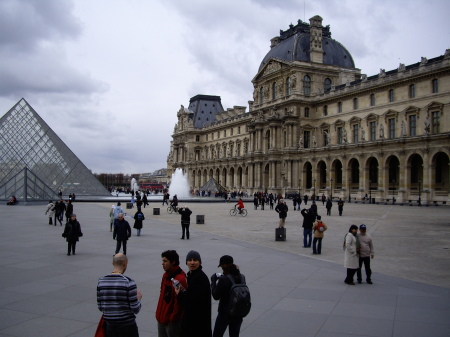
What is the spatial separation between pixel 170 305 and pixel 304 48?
68.0 m

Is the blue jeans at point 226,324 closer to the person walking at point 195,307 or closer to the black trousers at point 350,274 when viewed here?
the person walking at point 195,307

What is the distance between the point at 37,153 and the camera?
4816 cm

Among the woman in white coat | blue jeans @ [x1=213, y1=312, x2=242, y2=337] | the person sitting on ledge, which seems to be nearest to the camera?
blue jeans @ [x1=213, y1=312, x2=242, y2=337]

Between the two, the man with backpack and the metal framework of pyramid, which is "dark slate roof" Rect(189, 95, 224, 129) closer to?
the metal framework of pyramid

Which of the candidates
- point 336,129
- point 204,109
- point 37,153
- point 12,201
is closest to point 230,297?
point 12,201

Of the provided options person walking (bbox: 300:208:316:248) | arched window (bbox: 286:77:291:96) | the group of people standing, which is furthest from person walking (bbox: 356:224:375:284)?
arched window (bbox: 286:77:291:96)

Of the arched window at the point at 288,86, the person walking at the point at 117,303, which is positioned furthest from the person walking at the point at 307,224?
the arched window at the point at 288,86

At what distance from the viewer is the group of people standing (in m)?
4.34

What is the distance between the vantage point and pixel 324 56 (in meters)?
68.6

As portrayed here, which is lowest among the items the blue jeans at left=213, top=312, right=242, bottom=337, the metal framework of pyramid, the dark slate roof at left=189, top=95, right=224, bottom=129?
the blue jeans at left=213, top=312, right=242, bottom=337

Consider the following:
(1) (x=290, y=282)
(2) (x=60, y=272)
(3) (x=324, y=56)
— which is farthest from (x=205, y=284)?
(3) (x=324, y=56)

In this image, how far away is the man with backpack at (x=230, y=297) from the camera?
198 inches

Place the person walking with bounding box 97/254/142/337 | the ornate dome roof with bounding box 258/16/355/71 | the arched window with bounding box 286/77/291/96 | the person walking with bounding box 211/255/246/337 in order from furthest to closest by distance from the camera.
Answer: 1. the ornate dome roof with bounding box 258/16/355/71
2. the arched window with bounding box 286/77/291/96
3. the person walking with bounding box 211/255/246/337
4. the person walking with bounding box 97/254/142/337

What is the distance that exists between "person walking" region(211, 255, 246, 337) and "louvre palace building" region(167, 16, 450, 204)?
41593 millimetres
